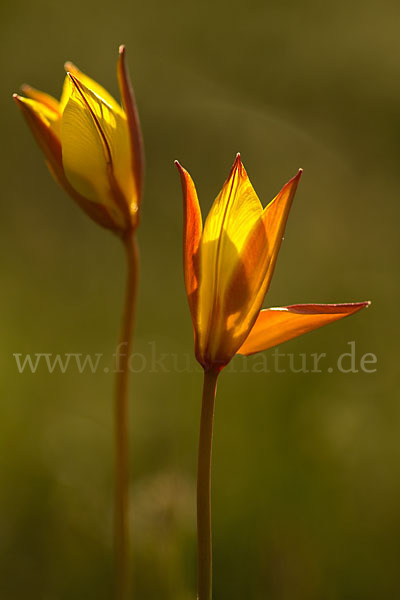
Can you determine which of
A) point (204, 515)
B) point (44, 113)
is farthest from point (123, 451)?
point (44, 113)

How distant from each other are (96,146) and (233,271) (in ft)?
0.57

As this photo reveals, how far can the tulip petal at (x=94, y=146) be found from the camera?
52 centimetres

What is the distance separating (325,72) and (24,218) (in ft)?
3.08

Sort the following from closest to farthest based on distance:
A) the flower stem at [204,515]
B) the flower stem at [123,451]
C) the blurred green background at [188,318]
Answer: the flower stem at [204,515]
the flower stem at [123,451]
the blurred green background at [188,318]

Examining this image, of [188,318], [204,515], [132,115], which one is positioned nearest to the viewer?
[204,515]

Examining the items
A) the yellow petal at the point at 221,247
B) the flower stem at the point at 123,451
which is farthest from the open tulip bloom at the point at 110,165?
the yellow petal at the point at 221,247

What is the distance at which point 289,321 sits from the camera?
0.43 metres

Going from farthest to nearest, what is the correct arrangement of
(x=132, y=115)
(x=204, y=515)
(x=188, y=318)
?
(x=188, y=318)
(x=132, y=115)
(x=204, y=515)

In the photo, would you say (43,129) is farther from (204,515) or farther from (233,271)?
(204,515)

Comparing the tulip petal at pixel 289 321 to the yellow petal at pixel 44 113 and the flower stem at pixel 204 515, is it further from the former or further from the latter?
the yellow petal at pixel 44 113

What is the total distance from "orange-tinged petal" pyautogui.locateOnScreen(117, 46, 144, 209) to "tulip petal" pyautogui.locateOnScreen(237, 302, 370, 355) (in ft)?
0.61

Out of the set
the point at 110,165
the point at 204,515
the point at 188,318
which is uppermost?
the point at 110,165

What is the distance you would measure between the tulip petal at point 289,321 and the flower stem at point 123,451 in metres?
0.12

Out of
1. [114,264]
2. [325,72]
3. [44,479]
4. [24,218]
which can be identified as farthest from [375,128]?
[44,479]
